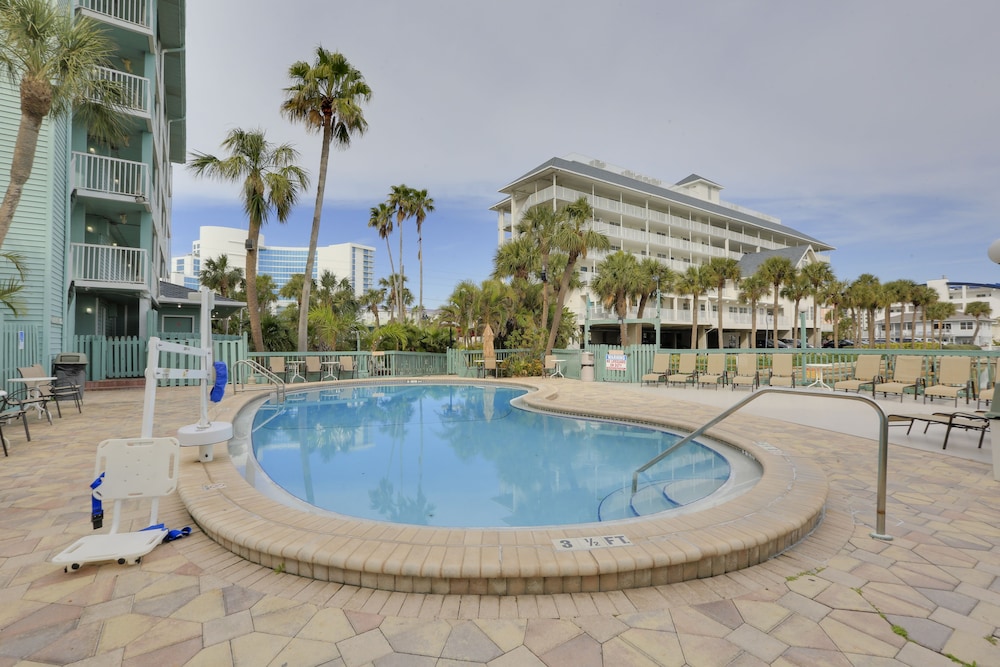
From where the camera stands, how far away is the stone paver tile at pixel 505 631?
1.93 meters

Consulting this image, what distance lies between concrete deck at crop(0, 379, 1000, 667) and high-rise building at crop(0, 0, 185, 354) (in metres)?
→ 10.1

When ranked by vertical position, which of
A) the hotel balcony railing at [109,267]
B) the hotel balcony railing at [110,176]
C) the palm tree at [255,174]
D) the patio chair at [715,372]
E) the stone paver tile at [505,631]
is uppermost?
the palm tree at [255,174]

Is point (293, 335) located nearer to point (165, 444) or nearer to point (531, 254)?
point (531, 254)

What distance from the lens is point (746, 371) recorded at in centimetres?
1243

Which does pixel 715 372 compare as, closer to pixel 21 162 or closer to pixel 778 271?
pixel 21 162

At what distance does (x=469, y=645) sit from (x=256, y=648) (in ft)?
3.05

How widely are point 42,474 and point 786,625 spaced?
6.67 metres

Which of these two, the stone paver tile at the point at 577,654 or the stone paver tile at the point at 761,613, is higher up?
the stone paver tile at the point at 577,654

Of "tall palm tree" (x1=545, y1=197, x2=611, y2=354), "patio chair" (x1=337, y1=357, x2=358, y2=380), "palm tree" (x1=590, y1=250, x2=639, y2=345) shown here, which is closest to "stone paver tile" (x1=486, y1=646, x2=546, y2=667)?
"patio chair" (x1=337, y1=357, x2=358, y2=380)

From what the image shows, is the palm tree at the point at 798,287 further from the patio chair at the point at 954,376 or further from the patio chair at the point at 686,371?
the patio chair at the point at 954,376

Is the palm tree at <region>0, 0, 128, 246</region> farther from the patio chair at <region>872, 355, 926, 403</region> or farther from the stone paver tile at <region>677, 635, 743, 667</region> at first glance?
the patio chair at <region>872, 355, 926, 403</region>

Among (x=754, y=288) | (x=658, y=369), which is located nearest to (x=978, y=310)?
(x=754, y=288)

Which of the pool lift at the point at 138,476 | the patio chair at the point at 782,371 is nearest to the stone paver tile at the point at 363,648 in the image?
the pool lift at the point at 138,476

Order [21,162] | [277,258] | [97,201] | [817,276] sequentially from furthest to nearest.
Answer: [277,258] → [817,276] → [97,201] → [21,162]
